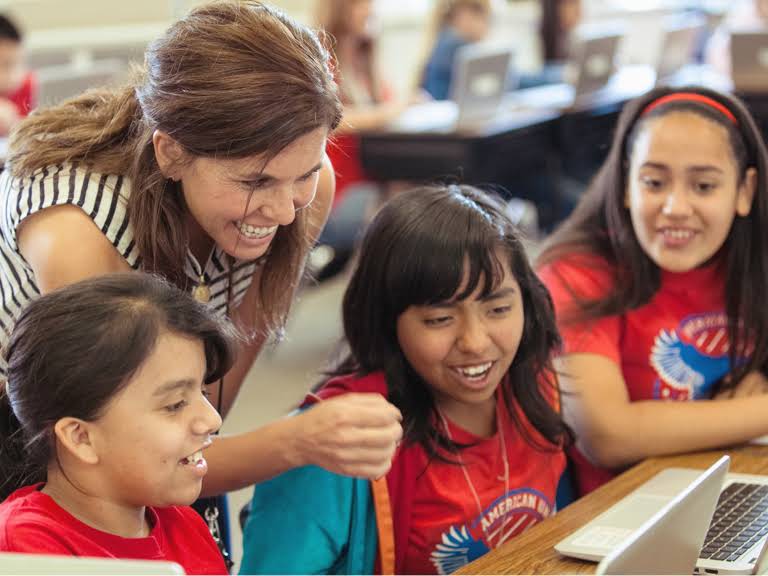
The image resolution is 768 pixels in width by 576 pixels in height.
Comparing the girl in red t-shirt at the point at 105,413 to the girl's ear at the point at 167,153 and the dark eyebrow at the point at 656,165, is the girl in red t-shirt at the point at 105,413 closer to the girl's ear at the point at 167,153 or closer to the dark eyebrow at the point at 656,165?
the girl's ear at the point at 167,153

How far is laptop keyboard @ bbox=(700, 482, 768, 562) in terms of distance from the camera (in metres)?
1.36

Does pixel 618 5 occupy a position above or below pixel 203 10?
above

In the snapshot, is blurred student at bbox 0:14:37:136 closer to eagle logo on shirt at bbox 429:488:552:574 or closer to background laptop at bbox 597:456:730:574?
eagle logo on shirt at bbox 429:488:552:574

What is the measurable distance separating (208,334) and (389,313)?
1.32ft

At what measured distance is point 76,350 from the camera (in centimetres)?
114

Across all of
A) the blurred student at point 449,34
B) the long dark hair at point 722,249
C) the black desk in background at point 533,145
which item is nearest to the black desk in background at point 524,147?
the black desk in background at point 533,145

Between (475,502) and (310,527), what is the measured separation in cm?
26

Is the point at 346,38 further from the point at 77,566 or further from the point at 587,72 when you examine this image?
the point at 77,566

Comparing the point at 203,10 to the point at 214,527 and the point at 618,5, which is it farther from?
the point at 618,5

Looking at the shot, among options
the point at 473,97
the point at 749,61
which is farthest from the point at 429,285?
the point at 749,61

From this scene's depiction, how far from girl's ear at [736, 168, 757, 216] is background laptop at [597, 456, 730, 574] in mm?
787

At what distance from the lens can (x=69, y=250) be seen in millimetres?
1334

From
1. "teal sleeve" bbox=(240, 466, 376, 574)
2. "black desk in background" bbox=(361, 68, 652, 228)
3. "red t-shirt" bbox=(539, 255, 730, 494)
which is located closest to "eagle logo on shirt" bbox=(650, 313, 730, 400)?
"red t-shirt" bbox=(539, 255, 730, 494)

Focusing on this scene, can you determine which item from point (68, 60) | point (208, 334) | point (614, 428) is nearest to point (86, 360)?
point (208, 334)
